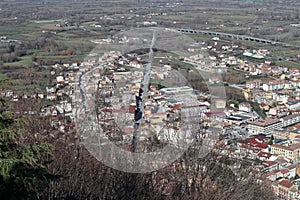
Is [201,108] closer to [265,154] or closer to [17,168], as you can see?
[265,154]

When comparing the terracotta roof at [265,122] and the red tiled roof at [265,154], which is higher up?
the red tiled roof at [265,154]

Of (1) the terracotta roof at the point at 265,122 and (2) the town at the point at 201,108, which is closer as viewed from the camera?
(2) the town at the point at 201,108

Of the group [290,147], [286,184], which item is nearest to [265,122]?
[290,147]

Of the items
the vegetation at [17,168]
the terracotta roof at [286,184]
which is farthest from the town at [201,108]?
the vegetation at [17,168]

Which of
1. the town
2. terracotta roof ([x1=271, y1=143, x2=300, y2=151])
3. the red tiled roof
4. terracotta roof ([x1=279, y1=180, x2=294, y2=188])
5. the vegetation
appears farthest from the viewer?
terracotta roof ([x1=271, y1=143, x2=300, y2=151])

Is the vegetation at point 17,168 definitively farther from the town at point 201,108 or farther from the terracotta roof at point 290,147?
the terracotta roof at point 290,147

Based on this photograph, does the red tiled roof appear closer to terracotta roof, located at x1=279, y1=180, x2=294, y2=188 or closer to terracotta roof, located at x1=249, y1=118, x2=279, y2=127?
terracotta roof, located at x1=279, y1=180, x2=294, y2=188

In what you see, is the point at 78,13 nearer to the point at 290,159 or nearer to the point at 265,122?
the point at 265,122

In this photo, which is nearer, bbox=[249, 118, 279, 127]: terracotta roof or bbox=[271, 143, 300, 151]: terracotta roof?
bbox=[271, 143, 300, 151]: terracotta roof

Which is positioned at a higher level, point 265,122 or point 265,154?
point 265,154

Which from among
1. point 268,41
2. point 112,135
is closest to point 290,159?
point 112,135

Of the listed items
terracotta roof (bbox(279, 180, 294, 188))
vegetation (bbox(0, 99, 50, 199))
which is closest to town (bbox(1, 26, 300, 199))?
terracotta roof (bbox(279, 180, 294, 188))
